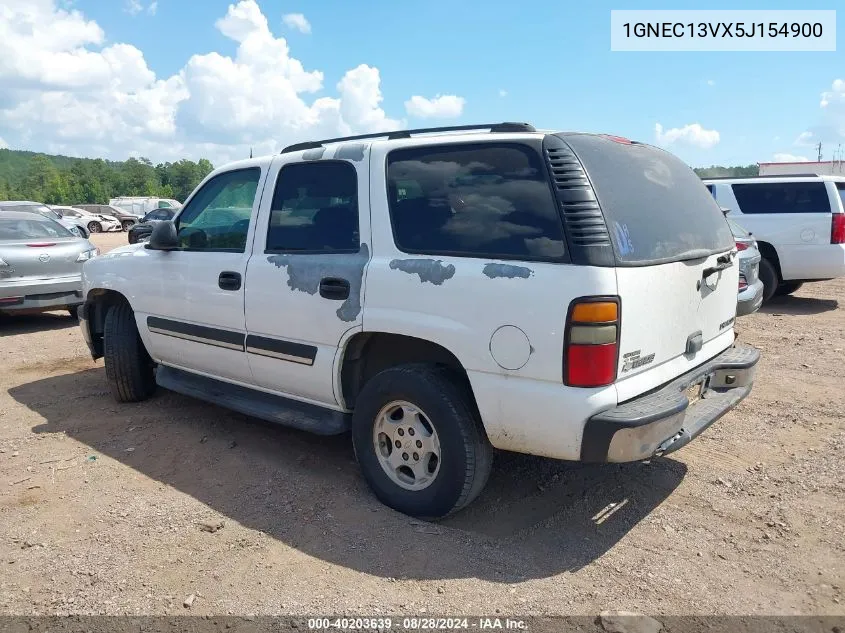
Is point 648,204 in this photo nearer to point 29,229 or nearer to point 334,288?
point 334,288

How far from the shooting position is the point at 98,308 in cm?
552

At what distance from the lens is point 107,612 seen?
275 cm

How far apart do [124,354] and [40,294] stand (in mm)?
4172

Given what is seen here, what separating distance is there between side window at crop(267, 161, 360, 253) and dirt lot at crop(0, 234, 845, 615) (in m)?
1.42

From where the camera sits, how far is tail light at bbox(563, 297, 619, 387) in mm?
2758

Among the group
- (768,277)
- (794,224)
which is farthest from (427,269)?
(794,224)

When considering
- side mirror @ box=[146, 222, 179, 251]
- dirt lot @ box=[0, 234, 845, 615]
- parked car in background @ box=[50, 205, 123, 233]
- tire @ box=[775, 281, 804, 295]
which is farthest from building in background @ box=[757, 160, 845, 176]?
parked car in background @ box=[50, 205, 123, 233]

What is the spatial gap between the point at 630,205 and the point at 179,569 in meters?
2.71

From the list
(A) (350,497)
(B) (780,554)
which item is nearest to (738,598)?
(B) (780,554)

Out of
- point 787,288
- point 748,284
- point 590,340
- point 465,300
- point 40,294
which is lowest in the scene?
point 787,288

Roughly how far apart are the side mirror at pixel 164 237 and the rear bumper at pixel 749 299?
505 cm

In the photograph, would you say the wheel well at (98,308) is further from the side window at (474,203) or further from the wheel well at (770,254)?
the wheel well at (770,254)

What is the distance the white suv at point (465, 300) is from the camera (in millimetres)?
2848

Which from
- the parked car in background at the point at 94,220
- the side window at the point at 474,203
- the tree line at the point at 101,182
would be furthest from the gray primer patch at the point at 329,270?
the tree line at the point at 101,182
